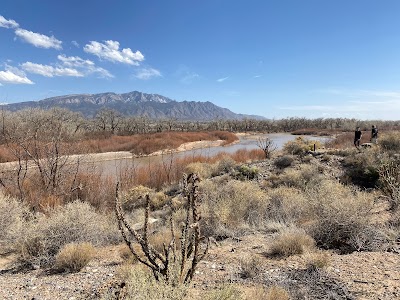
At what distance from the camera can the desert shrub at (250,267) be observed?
4828 millimetres

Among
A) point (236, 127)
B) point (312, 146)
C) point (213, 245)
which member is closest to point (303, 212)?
point (213, 245)

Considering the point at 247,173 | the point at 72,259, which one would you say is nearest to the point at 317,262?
the point at 72,259

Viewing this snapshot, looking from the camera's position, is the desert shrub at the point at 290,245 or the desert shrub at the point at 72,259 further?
the desert shrub at the point at 290,245

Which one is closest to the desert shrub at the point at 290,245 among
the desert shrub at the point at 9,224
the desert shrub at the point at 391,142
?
the desert shrub at the point at 9,224

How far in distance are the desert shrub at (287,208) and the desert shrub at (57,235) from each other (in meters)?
4.19

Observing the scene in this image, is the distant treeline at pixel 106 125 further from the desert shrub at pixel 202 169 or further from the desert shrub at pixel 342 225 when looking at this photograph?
the desert shrub at pixel 342 225

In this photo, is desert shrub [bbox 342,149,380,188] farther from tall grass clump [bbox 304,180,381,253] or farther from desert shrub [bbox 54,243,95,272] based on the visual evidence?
desert shrub [bbox 54,243,95,272]

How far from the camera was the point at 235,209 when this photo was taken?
9.00m

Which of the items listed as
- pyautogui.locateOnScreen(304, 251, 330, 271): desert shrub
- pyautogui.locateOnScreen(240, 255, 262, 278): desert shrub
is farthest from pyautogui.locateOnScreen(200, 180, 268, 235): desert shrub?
pyautogui.locateOnScreen(304, 251, 330, 271): desert shrub

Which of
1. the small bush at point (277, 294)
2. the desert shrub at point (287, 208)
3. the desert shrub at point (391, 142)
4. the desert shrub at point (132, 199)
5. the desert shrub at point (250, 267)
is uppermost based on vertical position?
the desert shrub at point (391, 142)

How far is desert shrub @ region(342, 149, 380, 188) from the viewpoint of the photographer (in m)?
13.1

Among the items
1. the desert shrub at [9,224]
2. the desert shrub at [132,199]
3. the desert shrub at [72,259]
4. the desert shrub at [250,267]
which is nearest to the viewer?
the desert shrub at [250,267]

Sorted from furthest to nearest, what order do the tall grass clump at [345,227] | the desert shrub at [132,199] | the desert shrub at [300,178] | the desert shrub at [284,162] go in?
the desert shrub at [284,162] < the desert shrub at [300,178] < the desert shrub at [132,199] < the tall grass clump at [345,227]

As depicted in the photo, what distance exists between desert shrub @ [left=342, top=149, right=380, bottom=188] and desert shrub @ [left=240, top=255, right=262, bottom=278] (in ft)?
29.2
